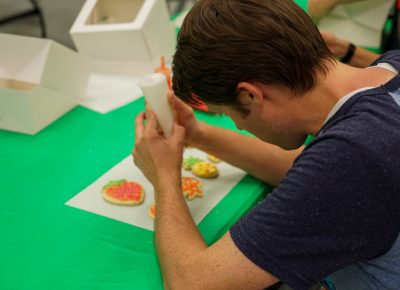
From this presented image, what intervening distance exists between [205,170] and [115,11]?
0.87 meters

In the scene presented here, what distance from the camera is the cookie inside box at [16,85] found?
1.26 meters

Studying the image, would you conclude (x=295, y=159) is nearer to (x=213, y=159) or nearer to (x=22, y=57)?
(x=213, y=159)

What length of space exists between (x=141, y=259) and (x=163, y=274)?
0.09m

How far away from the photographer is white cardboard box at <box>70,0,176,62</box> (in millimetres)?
1410

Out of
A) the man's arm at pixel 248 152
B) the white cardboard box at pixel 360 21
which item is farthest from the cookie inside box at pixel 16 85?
the white cardboard box at pixel 360 21

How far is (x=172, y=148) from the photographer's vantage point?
0.91m

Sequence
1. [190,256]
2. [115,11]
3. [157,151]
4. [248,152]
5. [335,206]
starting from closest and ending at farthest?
[335,206], [190,256], [157,151], [248,152], [115,11]

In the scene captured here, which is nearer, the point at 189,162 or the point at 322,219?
the point at 322,219

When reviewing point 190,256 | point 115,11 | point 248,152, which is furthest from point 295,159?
point 115,11

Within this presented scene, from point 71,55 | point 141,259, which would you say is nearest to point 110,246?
point 141,259

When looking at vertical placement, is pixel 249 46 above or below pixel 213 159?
above

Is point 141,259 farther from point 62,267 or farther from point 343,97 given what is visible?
point 343,97

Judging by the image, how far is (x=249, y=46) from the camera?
0.68 meters

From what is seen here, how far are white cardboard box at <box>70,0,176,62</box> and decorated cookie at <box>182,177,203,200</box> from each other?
635mm
